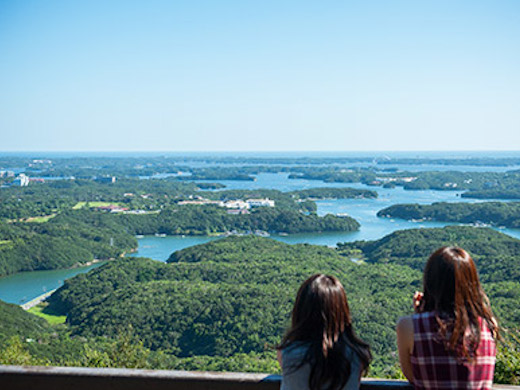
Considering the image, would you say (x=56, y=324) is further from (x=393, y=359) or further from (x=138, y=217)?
(x=138, y=217)

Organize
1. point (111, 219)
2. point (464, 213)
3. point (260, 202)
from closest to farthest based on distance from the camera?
point (111, 219) < point (464, 213) < point (260, 202)

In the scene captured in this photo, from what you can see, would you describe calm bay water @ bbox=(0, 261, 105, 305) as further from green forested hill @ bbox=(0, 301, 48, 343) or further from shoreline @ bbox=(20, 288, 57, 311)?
green forested hill @ bbox=(0, 301, 48, 343)

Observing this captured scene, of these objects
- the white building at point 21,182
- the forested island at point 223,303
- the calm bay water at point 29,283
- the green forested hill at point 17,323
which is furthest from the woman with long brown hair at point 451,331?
the white building at point 21,182

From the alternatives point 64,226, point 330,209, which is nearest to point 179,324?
point 64,226

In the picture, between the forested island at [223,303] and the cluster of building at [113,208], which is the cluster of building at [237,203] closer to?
the cluster of building at [113,208]

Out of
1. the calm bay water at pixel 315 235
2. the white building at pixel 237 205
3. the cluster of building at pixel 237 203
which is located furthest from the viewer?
the white building at pixel 237 205

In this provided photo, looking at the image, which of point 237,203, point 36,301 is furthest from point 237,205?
point 36,301

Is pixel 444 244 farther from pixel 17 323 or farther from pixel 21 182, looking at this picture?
pixel 21 182
